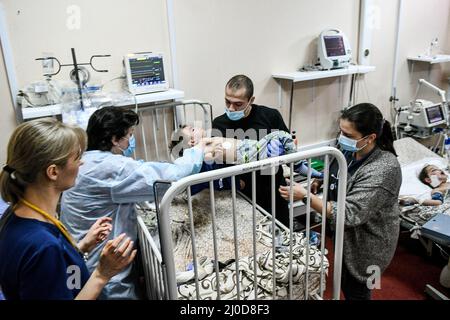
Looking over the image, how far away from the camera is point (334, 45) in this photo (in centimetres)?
328

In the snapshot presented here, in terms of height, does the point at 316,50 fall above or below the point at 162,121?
above

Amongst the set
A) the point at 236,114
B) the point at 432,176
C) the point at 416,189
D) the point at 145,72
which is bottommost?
the point at 416,189

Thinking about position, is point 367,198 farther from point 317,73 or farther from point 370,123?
point 317,73

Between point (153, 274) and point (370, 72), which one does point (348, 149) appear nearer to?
point (153, 274)

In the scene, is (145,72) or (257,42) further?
(257,42)

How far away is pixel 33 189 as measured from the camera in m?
1.05

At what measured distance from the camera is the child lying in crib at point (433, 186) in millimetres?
2935

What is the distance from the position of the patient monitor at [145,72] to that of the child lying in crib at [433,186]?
2.17m

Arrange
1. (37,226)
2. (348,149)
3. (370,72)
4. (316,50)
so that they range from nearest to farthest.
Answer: (37,226) → (348,149) → (316,50) → (370,72)

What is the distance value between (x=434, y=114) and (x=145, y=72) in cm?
303

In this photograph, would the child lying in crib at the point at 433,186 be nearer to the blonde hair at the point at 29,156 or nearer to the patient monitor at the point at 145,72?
the patient monitor at the point at 145,72

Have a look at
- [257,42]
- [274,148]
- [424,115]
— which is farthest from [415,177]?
[274,148]

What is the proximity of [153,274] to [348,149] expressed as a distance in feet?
3.51
